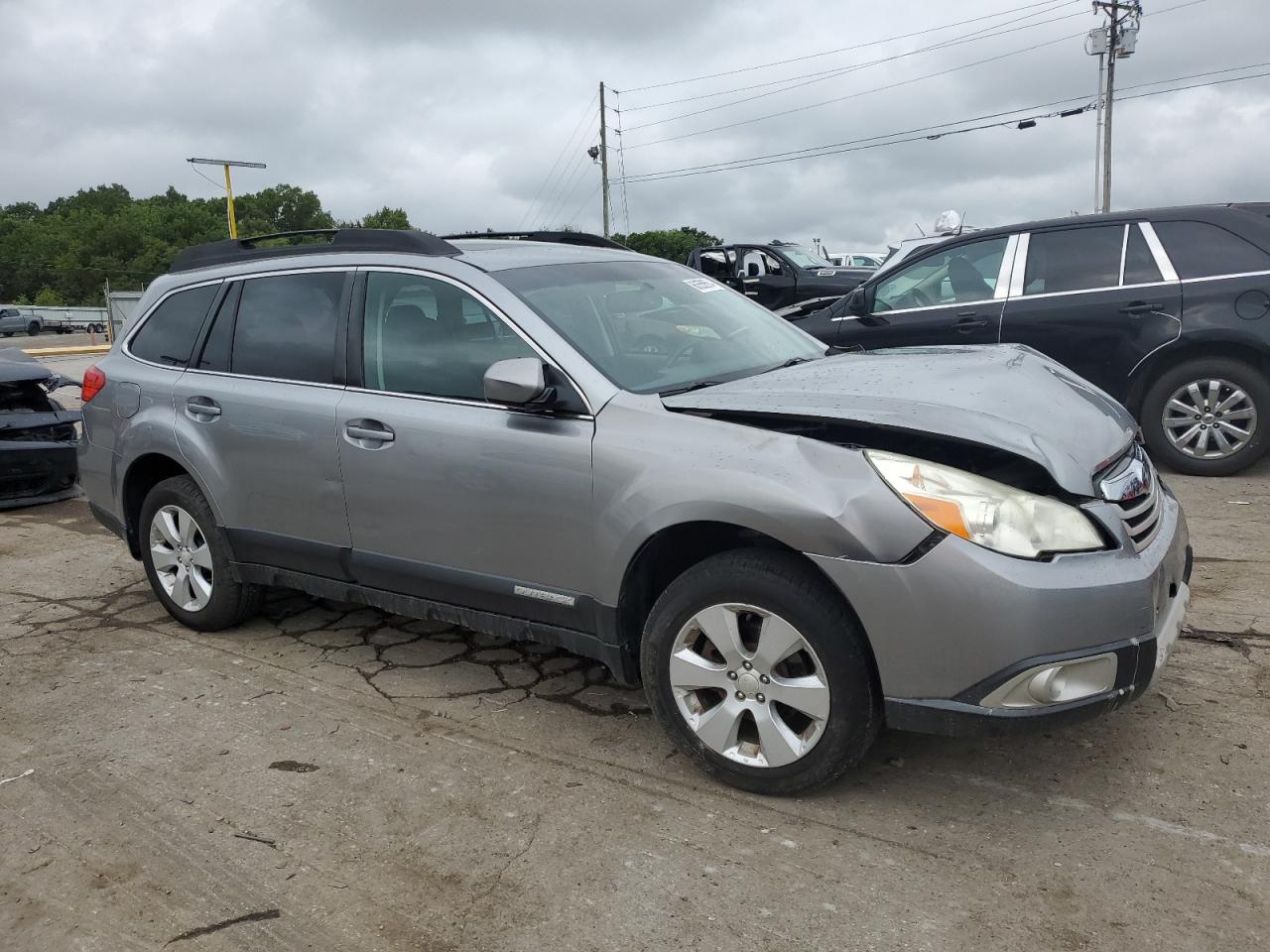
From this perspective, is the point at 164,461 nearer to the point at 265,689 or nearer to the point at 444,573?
the point at 265,689

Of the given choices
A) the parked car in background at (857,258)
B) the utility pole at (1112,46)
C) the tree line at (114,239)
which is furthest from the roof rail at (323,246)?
the tree line at (114,239)

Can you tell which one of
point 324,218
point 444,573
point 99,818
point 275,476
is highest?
point 324,218

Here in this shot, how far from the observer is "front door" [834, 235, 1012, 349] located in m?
7.45

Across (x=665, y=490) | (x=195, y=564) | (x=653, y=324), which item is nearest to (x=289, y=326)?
(x=195, y=564)

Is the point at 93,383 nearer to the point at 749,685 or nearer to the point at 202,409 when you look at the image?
the point at 202,409

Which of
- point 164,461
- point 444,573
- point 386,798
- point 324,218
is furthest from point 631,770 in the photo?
point 324,218

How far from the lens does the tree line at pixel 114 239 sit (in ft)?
297

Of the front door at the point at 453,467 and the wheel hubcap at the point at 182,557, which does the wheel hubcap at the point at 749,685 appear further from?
the wheel hubcap at the point at 182,557

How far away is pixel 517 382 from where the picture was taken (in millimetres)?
3367

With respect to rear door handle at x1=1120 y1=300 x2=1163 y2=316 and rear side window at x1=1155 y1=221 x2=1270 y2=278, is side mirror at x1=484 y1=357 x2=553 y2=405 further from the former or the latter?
rear side window at x1=1155 y1=221 x2=1270 y2=278

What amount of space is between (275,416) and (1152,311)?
5534 mm

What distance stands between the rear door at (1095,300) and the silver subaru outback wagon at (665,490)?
3.26 metres

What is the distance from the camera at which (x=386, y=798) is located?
127 inches

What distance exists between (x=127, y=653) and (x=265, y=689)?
3.02 ft
